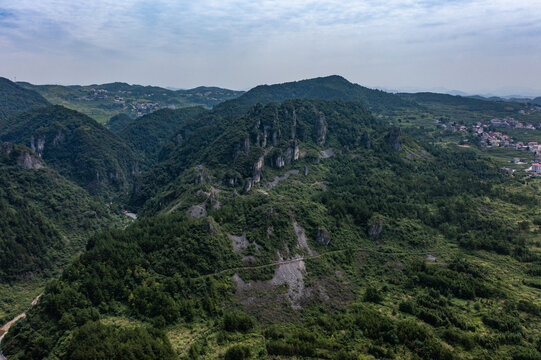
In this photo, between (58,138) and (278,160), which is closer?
→ (278,160)

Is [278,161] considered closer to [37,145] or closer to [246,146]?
[246,146]

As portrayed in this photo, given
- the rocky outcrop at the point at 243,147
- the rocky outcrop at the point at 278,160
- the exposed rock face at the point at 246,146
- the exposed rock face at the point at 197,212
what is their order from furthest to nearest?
the exposed rock face at the point at 246,146 → the rocky outcrop at the point at 243,147 → the rocky outcrop at the point at 278,160 → the exposed rock face at the point at 197,212

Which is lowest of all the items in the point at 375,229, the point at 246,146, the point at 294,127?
the point at 375,229

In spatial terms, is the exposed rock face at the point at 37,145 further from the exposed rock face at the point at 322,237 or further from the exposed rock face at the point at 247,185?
the exposed rock face at the point at 322,237

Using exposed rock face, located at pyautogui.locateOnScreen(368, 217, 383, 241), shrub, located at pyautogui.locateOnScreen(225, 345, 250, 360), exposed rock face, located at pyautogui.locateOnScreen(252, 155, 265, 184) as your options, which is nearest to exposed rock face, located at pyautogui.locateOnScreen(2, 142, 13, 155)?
exposed rock face, located at pyautogui.locateOnScreen(252, 155, 265, 184)

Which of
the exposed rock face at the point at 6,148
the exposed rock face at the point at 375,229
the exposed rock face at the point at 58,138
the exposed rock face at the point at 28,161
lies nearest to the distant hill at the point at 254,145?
the exposed rock face at the point at 28,161

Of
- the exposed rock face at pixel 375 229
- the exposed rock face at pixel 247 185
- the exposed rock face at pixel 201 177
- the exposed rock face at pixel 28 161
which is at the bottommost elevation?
the exposed rock face at pixel 375 229

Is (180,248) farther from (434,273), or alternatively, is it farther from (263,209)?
(434,273)

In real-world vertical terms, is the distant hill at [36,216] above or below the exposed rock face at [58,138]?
below

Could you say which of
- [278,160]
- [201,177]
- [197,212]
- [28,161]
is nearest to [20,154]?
[28,161]
